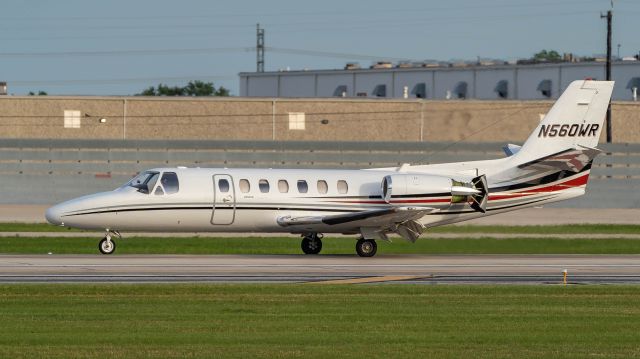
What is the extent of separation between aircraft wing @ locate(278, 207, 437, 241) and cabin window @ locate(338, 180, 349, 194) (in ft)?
2.62

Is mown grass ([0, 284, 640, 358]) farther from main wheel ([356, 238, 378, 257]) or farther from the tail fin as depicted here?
the tail fin

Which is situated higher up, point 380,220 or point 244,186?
point 244,186

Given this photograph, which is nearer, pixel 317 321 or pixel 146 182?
pixel 317 321

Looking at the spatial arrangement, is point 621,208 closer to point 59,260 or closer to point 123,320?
point 59,260

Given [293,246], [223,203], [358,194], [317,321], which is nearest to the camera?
[317,321]

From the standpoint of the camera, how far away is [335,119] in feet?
235

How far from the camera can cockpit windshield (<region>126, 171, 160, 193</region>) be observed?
34.0 metres

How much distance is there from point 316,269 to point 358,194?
19.7ft

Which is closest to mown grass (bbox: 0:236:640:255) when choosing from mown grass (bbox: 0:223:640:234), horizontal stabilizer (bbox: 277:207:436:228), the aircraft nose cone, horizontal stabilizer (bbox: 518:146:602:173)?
Answer: horizontal stabilizer (bbox: 518:146:602:173)

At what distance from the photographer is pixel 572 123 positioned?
36.9m

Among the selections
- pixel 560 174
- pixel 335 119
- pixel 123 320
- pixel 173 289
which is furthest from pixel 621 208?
pixel 123 320

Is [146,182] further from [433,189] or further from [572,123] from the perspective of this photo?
[572,123]

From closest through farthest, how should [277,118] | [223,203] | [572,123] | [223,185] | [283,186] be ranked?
[223,203], [223,185], [283,186], [572,123], [277,118]

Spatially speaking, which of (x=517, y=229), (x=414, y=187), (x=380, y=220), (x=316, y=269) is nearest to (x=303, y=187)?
(x=380, y=220)
